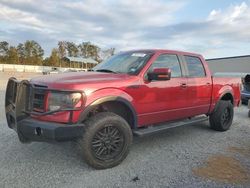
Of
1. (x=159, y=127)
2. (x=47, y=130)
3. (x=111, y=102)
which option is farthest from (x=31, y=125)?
(x=159, y=127)

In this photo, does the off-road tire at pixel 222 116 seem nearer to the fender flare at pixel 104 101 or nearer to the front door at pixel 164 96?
the front door at pixel 164 96

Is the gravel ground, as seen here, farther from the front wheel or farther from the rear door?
the rear door

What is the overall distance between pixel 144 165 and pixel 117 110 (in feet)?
3.38

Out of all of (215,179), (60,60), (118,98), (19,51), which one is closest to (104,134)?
(118,98)

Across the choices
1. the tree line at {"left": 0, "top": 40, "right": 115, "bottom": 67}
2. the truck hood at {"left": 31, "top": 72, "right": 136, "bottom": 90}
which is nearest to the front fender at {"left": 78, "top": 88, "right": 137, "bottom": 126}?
the truck hood at {"left": 31, "top": 72, "right": 136, "bottom": 90}

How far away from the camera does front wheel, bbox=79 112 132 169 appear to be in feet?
13.3

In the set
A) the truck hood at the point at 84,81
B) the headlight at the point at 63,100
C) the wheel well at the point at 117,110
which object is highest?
the truck hood at the point at 84,81

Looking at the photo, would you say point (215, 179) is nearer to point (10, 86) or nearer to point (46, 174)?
point (46, 174)

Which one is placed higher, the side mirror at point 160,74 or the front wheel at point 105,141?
the side mirror at point 160,74

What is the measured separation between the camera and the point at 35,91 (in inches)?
163

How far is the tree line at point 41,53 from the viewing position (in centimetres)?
6806

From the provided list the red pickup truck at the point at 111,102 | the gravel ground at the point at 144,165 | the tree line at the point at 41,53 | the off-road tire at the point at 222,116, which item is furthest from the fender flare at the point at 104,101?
the tree line at the point at 41,53

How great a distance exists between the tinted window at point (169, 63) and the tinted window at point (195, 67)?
1.21 ft

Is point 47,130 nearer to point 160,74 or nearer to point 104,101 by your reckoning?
point 104,101
